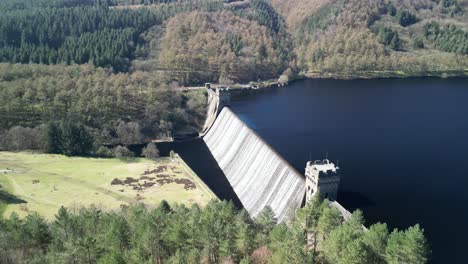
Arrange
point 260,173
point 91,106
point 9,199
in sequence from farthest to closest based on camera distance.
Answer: point 91,106
point 260,173
point 9,199

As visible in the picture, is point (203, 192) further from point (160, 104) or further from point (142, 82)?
point (142, 82)

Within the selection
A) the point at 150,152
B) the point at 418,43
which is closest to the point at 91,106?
the point at 150,152

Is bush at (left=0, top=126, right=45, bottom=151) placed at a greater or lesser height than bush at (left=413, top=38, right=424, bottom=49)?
lesser

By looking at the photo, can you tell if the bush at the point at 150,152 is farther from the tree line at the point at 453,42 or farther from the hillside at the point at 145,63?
the tree line at the point at 453,42

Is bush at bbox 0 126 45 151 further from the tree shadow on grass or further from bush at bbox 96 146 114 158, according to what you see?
the tree shadow on grass

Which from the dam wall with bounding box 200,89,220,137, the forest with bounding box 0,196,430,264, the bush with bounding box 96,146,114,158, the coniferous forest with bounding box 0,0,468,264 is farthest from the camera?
the dam wall with bounding box 200,89,220,137

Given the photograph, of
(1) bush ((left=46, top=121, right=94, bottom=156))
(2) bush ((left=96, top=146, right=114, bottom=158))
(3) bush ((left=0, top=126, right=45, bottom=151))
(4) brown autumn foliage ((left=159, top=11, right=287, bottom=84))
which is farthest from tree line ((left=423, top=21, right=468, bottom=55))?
(3) bush ((left=0, top=126, right=45, bottom=151))

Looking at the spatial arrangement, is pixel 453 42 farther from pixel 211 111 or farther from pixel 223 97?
pixel 211 111
